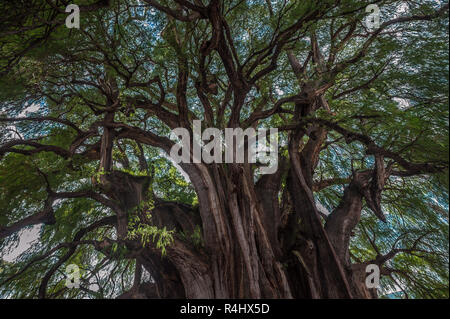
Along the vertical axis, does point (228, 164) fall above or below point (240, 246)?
above

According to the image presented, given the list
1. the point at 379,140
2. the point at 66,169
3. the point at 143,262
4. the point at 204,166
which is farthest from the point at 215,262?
the point at 379,140

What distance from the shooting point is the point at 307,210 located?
2.64 m

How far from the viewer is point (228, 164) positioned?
Result: 2.83m

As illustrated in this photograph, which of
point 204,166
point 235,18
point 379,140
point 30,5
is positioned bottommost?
point 204,166

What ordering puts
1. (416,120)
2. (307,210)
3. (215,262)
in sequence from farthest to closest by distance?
(307,210) → (215,262) → (416,120)

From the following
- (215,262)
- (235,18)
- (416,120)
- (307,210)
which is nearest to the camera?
(416,120)

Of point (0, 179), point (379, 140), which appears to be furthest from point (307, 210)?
point (0, 179)

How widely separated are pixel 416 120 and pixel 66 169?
3236 mm

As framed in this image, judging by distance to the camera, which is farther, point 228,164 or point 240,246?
point 228,164

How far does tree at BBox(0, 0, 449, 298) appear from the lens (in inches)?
82.1

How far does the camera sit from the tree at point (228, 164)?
2.09m
